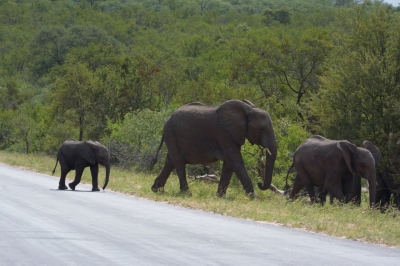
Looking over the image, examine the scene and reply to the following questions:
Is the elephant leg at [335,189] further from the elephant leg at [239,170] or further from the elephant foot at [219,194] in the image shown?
the elephant foot at [219,194]

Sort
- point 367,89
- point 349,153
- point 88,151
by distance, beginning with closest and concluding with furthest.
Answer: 1. point 349,153
2. point 88,151
3. point 367,89

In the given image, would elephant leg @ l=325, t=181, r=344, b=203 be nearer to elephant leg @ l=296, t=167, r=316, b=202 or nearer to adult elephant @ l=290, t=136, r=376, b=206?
adult elephant @ l=290, t=136, r=376, b=206

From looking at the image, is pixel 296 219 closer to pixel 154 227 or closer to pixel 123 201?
pixel 154 227

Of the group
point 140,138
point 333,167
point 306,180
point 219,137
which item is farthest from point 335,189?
point 140,138

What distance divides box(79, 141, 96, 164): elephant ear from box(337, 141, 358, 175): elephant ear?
301 inches

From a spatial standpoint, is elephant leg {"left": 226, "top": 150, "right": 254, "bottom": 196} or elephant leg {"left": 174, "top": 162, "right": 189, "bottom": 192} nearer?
elephant leg {"left": 226, "top": 150, "right": 254, "bottom": 196}

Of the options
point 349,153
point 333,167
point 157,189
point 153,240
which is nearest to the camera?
point 153,240

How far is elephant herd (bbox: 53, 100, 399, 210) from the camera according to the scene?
1945cm

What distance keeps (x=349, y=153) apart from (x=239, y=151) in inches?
114

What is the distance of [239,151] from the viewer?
19.8 meters

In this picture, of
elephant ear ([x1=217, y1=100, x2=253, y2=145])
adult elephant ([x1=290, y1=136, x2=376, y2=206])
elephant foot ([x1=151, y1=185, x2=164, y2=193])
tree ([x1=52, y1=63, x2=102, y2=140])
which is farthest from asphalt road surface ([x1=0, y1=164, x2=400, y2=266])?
tree ([x1=52, y1=63, x2=102, y2=140])

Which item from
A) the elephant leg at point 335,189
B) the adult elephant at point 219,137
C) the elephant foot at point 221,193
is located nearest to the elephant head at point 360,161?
the elephant leg at point 335,189

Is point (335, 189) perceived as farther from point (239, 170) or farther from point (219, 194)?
point (219, 194)

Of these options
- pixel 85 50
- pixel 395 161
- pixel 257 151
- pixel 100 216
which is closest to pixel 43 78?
pixel 85 50
